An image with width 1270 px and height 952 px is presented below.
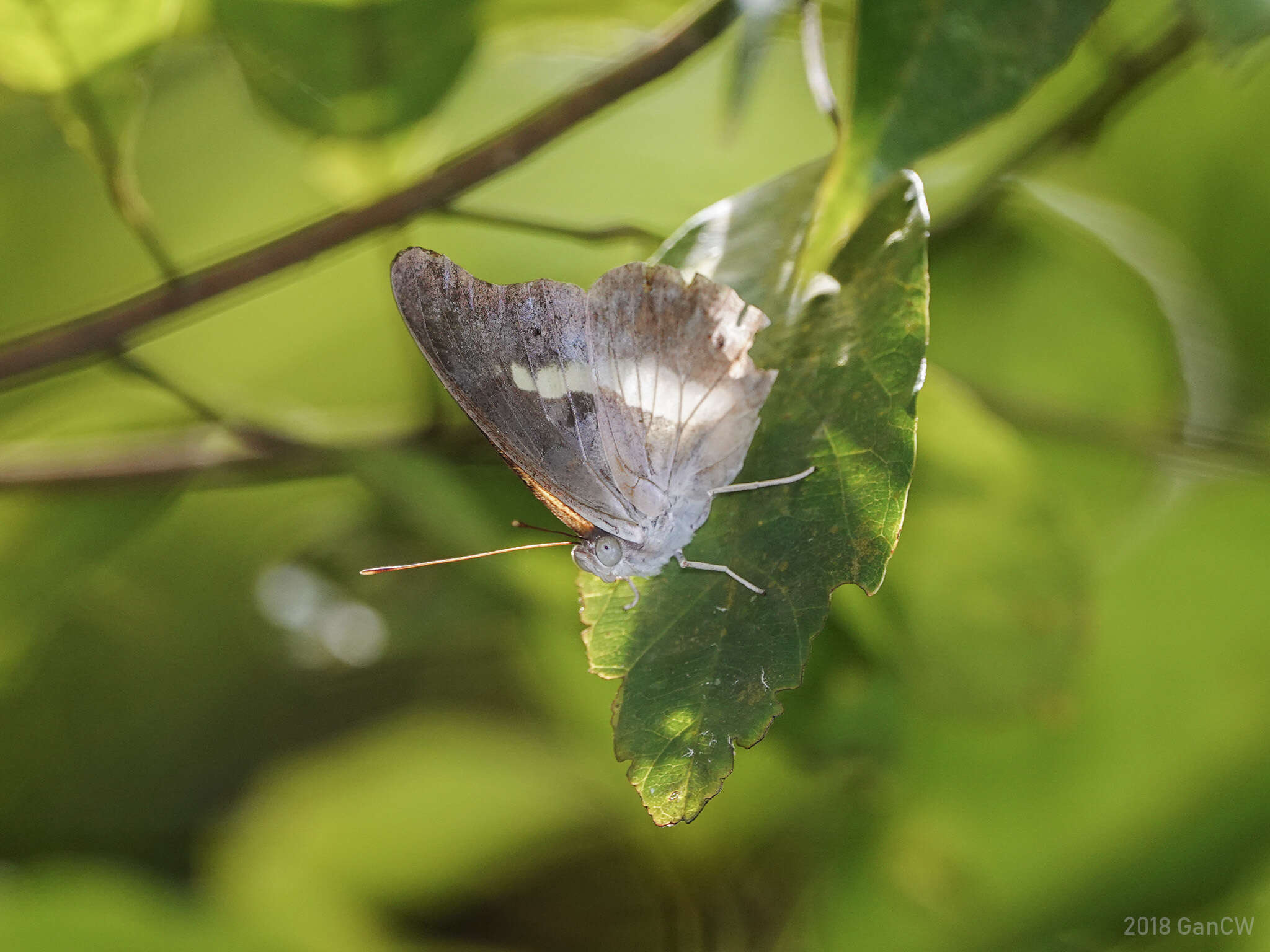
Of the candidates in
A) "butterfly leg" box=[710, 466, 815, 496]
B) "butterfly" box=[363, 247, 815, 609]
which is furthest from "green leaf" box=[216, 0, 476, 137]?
"butterfly leg" box=[710, 466, 815, 496]

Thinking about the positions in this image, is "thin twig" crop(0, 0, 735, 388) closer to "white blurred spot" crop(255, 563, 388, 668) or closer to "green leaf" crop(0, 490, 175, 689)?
"green leaf" crop(0, 490, 175, 689)

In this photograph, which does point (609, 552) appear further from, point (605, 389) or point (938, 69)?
point (938, 69)

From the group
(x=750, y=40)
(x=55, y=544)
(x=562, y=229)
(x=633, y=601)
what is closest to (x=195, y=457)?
(x=55, y=544)

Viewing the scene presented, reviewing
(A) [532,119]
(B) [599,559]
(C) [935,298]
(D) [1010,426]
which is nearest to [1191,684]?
(D) [1010,426]

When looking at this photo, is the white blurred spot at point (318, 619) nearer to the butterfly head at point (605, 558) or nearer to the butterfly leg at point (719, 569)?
the butterfly head at point (605, 558)

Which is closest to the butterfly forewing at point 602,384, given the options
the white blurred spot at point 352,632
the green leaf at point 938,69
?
the green leaf at point 938,69
